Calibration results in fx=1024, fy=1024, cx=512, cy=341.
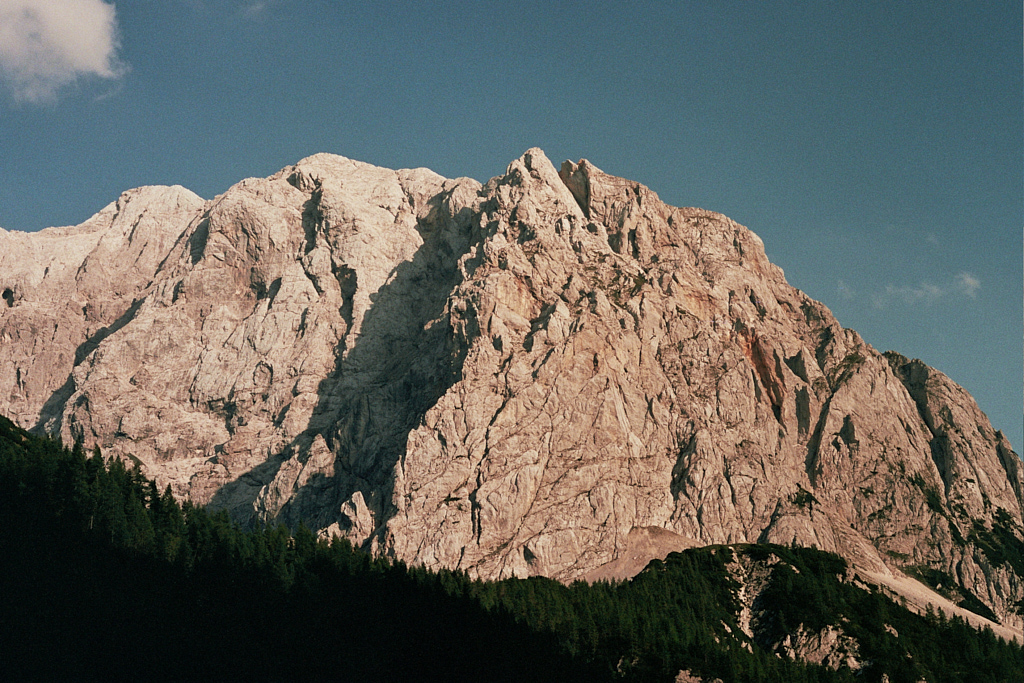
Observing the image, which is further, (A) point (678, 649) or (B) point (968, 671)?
(B) point (968, 671)

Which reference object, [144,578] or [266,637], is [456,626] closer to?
[266,637]

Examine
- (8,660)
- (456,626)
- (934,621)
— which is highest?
(934,621)

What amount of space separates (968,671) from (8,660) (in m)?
147

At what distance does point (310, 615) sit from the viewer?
143250mm

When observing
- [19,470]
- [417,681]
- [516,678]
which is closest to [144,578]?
[19,470]

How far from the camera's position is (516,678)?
139625 mm

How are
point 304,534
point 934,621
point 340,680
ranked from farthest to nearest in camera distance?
point 934,621 < point 304,534 < point 340,680

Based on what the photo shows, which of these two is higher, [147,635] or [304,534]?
[304,534]

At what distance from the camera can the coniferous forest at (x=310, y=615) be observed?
132500mm

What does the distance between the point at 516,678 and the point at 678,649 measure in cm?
2944

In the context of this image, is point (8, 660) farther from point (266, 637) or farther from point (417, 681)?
point (417, 681)

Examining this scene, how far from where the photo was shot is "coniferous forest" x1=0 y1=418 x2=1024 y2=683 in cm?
13250

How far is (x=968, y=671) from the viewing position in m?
172

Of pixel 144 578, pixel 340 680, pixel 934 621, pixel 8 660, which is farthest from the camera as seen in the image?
pixel 934 621
